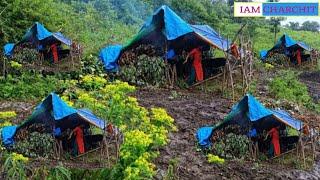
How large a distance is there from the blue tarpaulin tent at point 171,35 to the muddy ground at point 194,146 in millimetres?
1264

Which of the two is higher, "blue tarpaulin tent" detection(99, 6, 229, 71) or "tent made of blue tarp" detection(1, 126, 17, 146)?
"blue tarpaulin tent" detection(99, 6, 229, 71)

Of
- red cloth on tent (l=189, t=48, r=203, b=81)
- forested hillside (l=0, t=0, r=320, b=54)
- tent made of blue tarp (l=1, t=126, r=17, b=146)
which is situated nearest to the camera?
tent made of blue tarp (l=1, t=126, r=17, b=146)

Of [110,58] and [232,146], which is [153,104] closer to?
[232,146]

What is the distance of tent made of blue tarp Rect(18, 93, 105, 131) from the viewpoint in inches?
409

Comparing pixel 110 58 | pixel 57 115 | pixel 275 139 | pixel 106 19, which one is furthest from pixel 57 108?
pixel 106 19

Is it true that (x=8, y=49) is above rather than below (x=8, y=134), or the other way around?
above

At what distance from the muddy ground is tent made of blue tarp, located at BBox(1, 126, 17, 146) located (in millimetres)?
2614

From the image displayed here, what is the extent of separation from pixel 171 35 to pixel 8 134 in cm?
562

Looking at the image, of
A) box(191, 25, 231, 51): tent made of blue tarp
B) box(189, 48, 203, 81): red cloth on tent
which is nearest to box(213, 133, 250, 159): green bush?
box(191, 25, 231, 51): tent made of blue tarp

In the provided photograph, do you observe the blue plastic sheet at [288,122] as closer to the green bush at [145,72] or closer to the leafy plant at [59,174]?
the green bush at [145,72]

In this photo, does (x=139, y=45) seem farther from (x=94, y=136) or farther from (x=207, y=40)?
(x=94, y=136)

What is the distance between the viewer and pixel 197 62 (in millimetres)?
15203

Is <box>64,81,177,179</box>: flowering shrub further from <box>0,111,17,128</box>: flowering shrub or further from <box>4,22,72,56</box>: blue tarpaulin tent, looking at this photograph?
<box>4,22,72,56</box>: blue tarpaulin tent

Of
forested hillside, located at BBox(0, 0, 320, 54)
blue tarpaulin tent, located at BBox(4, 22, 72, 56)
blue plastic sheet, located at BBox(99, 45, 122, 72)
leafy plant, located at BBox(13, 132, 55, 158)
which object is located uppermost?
forested hillside, located at BBox(0, 0, 320, 54)
